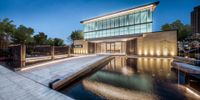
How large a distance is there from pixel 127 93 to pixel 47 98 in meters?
3.16

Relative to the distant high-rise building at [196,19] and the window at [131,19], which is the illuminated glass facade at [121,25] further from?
the distant high-rise building at [196,19]

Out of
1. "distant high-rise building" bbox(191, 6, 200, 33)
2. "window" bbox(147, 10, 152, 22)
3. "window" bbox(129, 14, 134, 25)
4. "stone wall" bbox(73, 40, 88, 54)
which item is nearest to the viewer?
"window" bbox(147, 10, 152, 22)

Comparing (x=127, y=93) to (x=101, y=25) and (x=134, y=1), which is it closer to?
(x=101, y=25)

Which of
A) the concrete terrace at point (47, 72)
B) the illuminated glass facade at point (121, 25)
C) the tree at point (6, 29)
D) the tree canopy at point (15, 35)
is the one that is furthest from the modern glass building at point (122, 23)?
the concrete terrace at point (47, 72)

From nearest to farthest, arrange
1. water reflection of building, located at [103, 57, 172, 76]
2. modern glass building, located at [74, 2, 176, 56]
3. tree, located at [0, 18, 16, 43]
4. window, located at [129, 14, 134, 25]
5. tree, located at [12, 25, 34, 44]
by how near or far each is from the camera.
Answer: water reflection of building, located at [103, 57, 172, 76] → modern glass building, located at [74, 2, 176, 56] → tree, located at [0, 18, 16, 43] → window, located at [129, 14, 134, 25] → tree, located at [12, 25, 34, 44]

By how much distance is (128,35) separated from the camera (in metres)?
26.2

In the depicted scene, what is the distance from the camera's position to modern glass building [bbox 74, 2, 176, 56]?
2166cm

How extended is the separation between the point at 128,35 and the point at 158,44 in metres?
6.79

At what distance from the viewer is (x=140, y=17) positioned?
83.7 ft

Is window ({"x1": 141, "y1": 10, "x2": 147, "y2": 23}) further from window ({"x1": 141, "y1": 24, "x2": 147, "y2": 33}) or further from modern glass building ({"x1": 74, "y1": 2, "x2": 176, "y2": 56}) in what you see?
window ({"x1": 141, "y1": 24, "x2": 147, "y2": 33})

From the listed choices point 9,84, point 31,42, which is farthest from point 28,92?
point 31,42

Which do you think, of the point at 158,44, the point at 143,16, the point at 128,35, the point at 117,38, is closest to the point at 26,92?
the point at 158,44

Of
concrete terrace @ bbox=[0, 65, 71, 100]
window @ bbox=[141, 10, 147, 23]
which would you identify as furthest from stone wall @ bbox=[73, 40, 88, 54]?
concrete terrace @ bbox=[0, 65, 71, 100]

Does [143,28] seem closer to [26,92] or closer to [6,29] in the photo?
[26,92]
